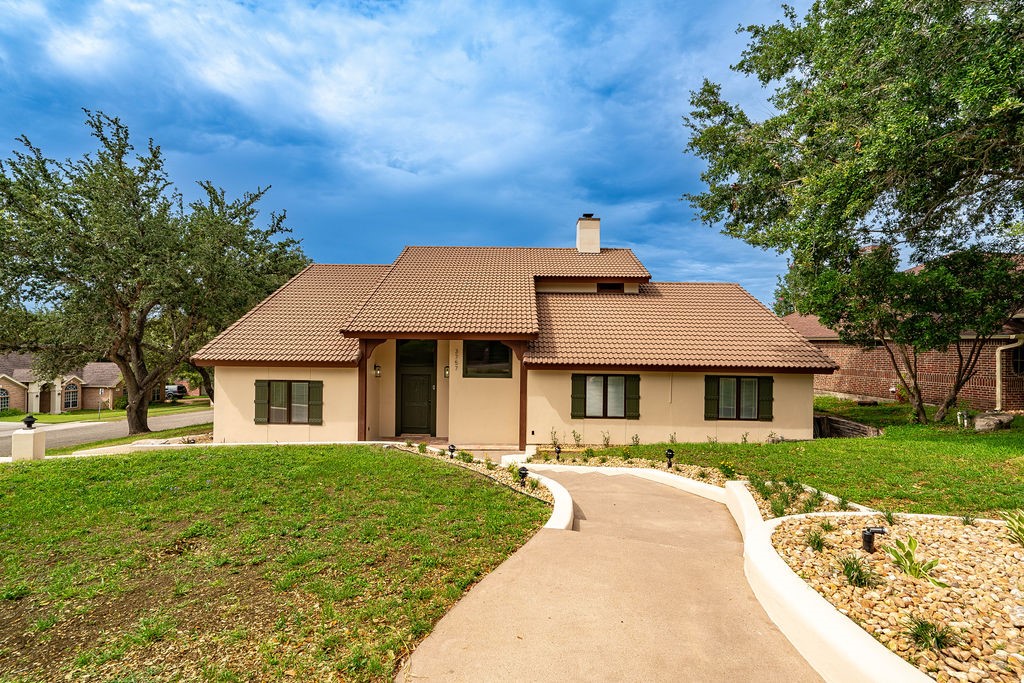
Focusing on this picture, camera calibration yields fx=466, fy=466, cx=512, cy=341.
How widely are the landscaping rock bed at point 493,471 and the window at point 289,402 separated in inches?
146

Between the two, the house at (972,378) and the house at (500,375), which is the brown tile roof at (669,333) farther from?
the house at (972,378)

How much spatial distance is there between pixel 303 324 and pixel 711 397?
526 inches

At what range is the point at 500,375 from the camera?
47.8 feet

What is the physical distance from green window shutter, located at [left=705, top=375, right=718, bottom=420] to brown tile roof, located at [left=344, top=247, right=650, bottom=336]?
5113 millimetres

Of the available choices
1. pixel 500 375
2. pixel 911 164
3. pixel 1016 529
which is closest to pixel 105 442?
pixel 500 375

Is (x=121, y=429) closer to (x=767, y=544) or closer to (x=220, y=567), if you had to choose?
(x=220, y=567)

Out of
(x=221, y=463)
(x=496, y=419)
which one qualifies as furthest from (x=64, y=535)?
(x=496, y=419)

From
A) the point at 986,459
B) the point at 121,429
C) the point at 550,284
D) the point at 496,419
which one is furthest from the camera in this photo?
the point at 121,429

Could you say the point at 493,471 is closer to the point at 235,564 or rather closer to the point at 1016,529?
the point at 235,564

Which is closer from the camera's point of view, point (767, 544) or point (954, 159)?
point (767, 544)

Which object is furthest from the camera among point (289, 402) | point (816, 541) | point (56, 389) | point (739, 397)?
point (56, 389)

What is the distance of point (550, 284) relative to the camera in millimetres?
18219

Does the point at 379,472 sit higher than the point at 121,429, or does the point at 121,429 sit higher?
the point at 379,472

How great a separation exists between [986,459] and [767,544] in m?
9.55
